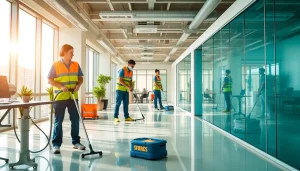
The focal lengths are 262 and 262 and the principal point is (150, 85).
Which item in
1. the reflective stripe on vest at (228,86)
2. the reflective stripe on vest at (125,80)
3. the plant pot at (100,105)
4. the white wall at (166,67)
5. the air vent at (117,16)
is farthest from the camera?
the white wall at (166,67)

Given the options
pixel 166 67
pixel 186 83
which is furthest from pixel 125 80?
pixel 166 67

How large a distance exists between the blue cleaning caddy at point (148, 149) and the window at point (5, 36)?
410 centimetres

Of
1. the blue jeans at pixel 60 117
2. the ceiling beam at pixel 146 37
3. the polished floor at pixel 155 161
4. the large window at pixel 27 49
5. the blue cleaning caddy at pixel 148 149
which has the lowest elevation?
the polished floor at pixel 155 161

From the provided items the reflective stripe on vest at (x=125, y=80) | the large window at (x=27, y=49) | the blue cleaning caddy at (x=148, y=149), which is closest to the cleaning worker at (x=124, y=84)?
the reflective stripe on vest at (x=125, y=80)

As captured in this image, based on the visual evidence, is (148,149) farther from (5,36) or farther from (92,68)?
(92,68)

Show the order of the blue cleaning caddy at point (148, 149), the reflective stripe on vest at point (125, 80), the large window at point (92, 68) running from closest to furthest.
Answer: the blue cleaning caddy at point (148, 149)
the reflective stripe on vest at point (125, 80)
the large window at point (92, 68)

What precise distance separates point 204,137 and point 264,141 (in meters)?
1.59

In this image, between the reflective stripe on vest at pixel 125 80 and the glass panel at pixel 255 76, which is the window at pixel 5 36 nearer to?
the reflective stripe on vest at pixel 125 80

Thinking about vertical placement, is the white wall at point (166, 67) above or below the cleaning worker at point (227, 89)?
above

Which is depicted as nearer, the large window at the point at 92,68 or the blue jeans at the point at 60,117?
the blue jeans at the point at 60,117

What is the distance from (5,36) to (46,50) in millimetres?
2259

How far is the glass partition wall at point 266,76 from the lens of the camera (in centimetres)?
301

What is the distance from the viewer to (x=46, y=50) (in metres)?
8.29

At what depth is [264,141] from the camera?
3754 millimetres
